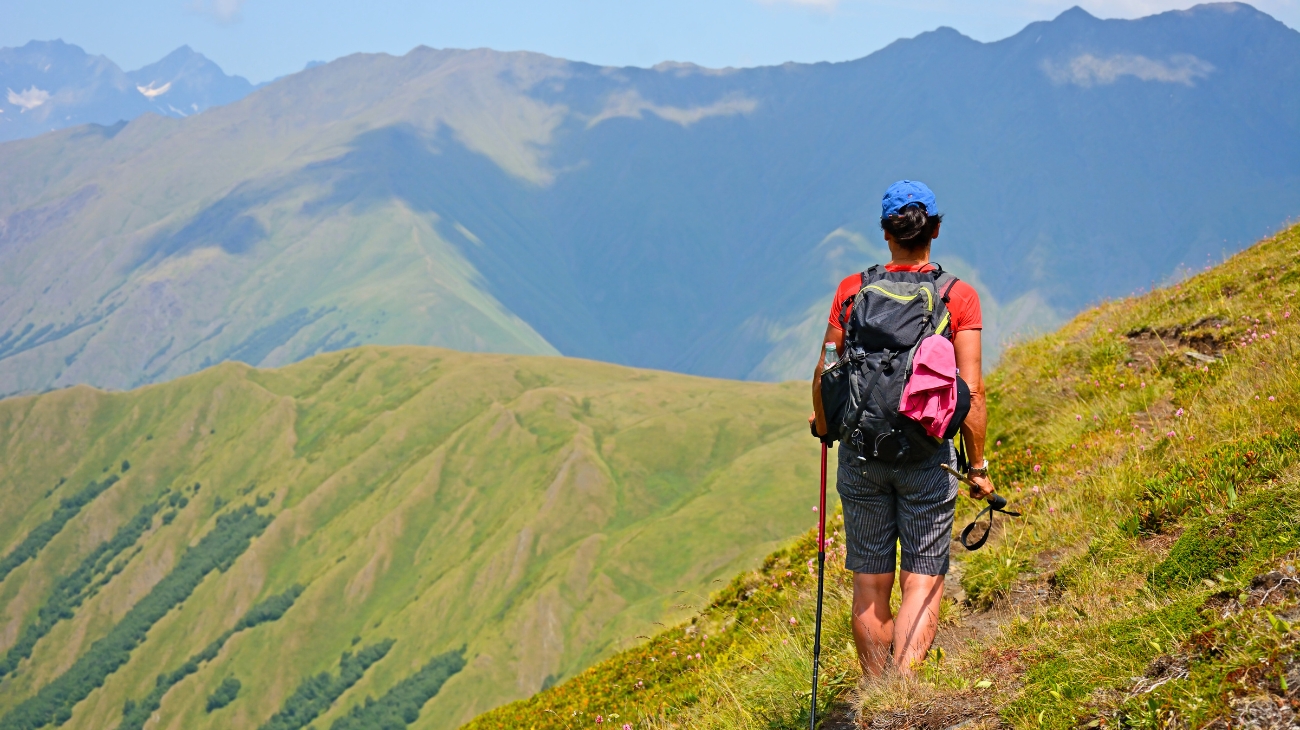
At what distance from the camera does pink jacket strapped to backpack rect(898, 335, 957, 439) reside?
6008 millimetres

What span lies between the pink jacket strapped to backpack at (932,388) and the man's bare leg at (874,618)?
1.33 m

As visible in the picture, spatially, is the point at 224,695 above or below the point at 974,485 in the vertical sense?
below

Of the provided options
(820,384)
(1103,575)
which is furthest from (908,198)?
(1103,575)

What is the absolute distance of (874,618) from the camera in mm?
6812

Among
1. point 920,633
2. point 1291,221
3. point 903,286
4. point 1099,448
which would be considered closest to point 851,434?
point 903,286

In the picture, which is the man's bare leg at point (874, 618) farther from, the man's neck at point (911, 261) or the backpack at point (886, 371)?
the man's neck at point (911, 261)

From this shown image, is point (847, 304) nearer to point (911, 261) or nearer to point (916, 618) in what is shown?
point (911, 261)

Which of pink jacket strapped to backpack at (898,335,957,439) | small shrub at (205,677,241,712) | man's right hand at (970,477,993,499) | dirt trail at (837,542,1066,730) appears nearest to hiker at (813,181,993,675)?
man's right hand at (970,477,993,499)

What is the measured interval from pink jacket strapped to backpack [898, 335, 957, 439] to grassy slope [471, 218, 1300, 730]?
1.68 metres

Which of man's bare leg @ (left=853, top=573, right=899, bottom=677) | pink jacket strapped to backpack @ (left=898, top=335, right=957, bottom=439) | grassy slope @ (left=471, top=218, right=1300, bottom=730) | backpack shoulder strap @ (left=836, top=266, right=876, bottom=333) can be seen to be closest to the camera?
grassy slope @ (left=471, top=218, right=1300, bottom=730)

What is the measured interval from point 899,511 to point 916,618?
74cm

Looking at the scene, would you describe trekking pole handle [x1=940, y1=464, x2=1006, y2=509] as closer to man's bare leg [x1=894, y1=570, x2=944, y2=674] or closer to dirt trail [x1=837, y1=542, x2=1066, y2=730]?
man's bare leg [x1=894, y1=570, x2=944, y2=674]

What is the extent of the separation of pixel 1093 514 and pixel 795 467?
183897mm

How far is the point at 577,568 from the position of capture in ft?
587
